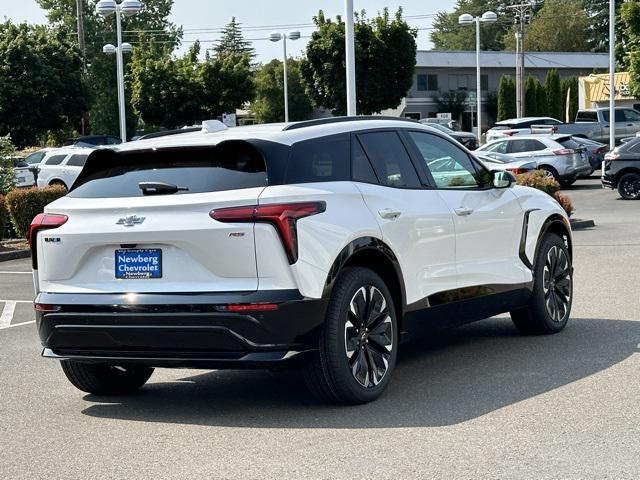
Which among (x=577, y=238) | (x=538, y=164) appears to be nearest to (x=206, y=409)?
(x=577, y=238)

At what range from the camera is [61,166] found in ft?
123

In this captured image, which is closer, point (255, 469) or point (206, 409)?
point (255, 469)

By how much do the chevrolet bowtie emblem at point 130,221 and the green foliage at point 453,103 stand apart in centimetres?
8256

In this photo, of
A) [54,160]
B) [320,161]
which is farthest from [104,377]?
[54,160]

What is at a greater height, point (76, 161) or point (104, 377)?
point (104, 377)

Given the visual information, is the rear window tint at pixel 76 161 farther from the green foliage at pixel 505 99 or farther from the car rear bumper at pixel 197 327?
the green foliage at pixel 505 99

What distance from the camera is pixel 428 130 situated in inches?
346

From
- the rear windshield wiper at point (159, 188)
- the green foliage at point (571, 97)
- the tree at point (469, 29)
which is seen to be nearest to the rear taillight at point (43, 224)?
the rear windshield wiper at point (159, 188)

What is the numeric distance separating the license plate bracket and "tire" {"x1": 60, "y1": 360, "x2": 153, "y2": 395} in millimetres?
921

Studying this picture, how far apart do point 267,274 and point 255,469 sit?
1299 millimetres

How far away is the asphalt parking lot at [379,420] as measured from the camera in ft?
19.7

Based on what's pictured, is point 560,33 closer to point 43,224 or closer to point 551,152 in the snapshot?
point 551,152

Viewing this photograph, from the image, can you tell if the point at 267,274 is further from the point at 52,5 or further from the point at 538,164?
the point at 52,5

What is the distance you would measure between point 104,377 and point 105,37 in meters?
95.1
